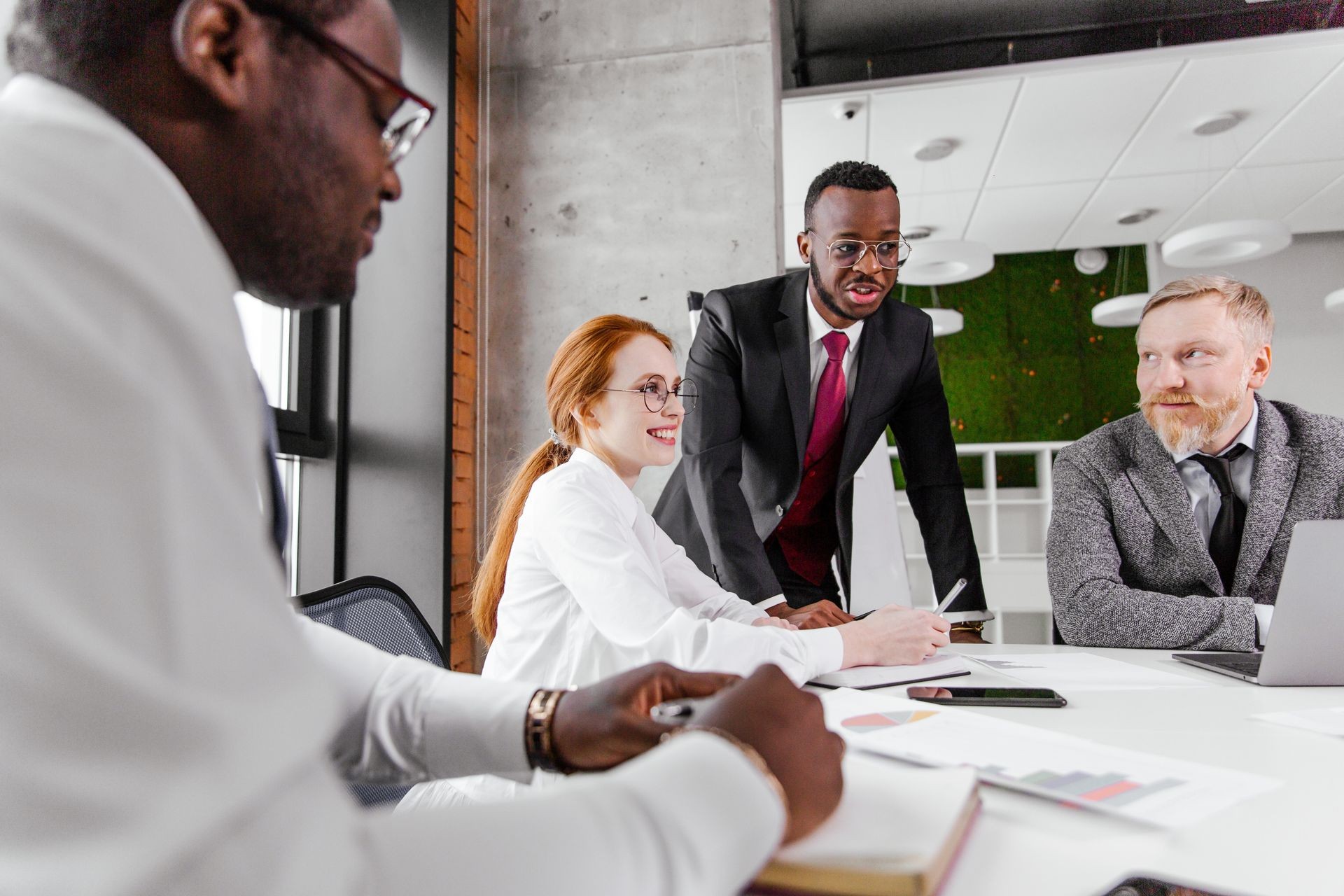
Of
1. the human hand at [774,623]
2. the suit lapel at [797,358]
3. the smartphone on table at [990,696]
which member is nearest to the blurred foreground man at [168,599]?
the smartphone on table at [990,696]

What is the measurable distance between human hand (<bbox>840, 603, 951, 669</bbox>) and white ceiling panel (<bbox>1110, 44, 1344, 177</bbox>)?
14.2 feet

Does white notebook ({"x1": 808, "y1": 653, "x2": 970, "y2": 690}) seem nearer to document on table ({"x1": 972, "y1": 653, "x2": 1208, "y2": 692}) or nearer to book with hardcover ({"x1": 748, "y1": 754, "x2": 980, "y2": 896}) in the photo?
document on table ({"x1": 972, "y1": 653, "x2": 1208, "y2": 692})

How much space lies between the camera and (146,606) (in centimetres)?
33

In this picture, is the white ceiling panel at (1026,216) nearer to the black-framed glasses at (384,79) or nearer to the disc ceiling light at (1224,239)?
the disc ceiling light at (1224,239)

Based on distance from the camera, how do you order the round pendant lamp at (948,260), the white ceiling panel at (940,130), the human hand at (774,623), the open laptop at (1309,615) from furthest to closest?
the round pendant lamp at (948,260), the white ceiling panel at (940,130), the human hand at (774,623), the open laptop at (1309,615)

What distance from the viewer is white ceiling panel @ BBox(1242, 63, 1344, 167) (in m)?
4.79

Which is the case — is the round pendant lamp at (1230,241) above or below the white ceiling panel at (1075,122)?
below

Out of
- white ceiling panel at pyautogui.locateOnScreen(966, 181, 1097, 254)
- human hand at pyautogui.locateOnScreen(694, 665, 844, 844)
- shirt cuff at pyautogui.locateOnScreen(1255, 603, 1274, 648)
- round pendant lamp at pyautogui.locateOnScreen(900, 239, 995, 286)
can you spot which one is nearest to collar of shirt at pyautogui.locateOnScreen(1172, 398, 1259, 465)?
shirt cuff at pyautogui.locateOnScreen(1255, 603, 1274, 648)

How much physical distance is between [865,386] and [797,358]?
18cm

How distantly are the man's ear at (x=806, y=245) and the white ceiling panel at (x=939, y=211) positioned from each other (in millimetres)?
4272

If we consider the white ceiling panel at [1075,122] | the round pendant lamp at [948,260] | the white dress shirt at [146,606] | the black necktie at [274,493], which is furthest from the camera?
the round pendant lamp at [948,260]

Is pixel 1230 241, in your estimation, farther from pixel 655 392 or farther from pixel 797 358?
pixel 655 392

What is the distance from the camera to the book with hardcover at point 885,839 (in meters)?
0.47

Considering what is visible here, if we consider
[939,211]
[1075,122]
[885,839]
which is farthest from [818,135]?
[885,839]
